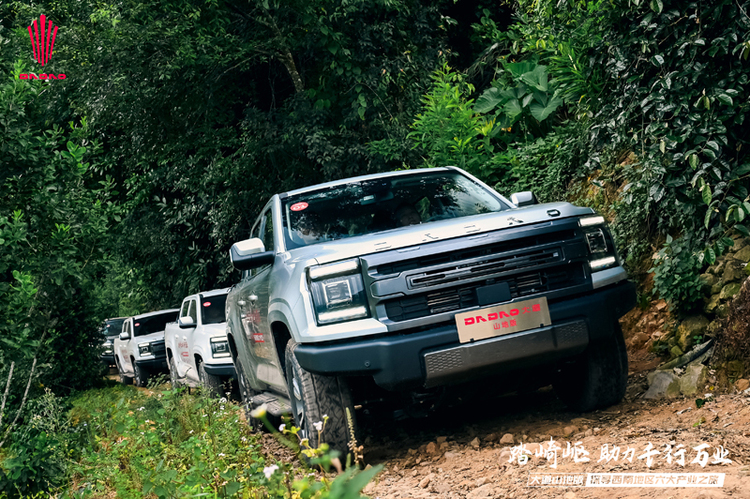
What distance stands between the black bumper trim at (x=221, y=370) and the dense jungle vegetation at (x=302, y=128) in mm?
1892

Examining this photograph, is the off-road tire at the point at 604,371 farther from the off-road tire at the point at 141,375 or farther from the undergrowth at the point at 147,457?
the off-road tire at the point at 141,375

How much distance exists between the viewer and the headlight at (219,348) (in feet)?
32.7

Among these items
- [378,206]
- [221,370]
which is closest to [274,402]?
[378,206]

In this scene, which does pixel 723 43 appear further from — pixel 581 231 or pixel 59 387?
pixel 59 387

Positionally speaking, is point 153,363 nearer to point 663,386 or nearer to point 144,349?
point 144,349

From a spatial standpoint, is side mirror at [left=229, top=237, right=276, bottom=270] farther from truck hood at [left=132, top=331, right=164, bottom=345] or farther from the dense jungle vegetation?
truck hood at [left=132, top=331, right=164, bottom=345]

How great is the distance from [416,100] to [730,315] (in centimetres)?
930

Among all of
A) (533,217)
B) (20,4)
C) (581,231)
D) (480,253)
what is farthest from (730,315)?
(20,4)

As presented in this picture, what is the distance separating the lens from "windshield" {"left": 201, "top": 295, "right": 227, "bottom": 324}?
10992 mm

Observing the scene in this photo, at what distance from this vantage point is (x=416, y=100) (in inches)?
543

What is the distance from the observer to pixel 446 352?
14.1ft

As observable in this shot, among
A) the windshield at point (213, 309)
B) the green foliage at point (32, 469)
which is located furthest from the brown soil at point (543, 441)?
the windshield at point (213, 309)

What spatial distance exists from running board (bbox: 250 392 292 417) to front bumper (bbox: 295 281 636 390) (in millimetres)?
948

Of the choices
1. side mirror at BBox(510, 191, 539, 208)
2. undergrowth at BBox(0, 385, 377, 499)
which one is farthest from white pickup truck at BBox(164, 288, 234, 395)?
side mirror at BBox(510, 191, 539, 208)
